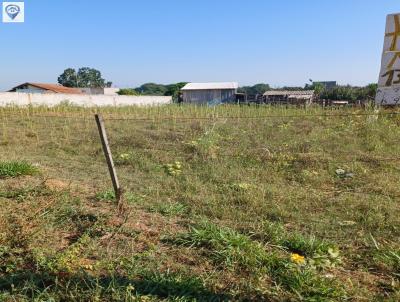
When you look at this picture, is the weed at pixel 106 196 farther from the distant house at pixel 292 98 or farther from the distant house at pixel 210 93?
the distant house at pixel 210 93

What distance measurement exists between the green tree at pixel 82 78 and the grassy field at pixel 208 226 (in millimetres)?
76640

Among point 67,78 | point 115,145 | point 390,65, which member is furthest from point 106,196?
point 67,78

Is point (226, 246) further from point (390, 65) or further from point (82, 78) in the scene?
point (82, 78)

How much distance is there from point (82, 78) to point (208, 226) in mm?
85949

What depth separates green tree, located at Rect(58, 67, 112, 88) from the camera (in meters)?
78.8

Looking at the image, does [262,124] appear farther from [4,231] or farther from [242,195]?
[4,231]

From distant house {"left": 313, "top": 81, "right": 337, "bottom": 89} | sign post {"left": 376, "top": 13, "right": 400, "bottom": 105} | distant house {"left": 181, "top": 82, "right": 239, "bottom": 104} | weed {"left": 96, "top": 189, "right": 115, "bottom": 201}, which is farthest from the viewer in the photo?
distant house {"left": 313, "top": 81, "right": 337, "bottom": 89}

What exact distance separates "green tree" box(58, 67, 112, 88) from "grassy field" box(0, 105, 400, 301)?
7664cm

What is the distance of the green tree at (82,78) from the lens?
78.8 metres

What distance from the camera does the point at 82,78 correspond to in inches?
3290

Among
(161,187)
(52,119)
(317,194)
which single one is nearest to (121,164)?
(161,187)

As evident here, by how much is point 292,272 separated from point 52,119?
1193 cm

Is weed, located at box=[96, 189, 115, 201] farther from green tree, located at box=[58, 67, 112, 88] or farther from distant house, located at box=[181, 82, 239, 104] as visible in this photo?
Result: green tree, located at box=[58, 67, 112, 88]

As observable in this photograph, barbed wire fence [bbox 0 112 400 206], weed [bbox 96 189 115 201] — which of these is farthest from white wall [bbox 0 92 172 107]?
weed [bbox 96 189 115 201]
